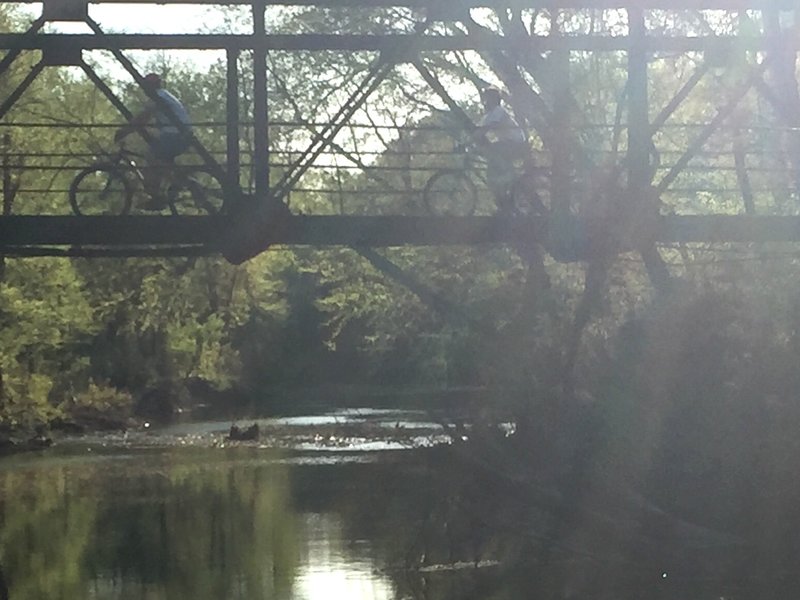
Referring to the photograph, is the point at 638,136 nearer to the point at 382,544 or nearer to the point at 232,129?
the point at 232,129

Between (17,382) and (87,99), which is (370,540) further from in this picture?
(87,99)

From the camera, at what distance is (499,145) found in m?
19.8

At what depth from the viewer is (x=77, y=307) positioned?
45.8m

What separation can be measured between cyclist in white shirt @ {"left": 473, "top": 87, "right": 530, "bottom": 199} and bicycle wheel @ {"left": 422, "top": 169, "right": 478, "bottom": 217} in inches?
21.4

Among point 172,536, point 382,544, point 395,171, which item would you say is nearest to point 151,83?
point 382,544

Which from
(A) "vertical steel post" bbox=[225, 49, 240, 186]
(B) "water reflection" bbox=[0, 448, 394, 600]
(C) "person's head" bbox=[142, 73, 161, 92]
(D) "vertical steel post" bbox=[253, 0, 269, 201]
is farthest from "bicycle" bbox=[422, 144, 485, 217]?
(B) "water reflection" bbox=[0, 448, 394, 600]

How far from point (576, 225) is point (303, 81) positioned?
2164 centimetres

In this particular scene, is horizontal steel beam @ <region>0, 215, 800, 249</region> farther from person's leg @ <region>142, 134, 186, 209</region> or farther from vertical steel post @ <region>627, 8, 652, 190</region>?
person's leg @ <region>142, 134, 186, 209</region>

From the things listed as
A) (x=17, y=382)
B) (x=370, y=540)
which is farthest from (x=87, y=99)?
(x=370, y=540)

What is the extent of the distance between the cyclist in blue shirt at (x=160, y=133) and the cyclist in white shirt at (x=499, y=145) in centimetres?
336

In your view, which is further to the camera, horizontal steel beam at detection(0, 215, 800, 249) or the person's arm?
the person's arm

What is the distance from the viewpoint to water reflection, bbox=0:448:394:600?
1812 centimetres

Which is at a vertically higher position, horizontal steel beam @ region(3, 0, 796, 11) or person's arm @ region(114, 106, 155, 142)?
horizontal steel beam @ region(3, 0, 796, 11)

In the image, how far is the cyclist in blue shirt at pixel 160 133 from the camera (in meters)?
18.0
